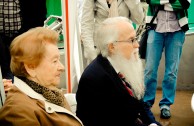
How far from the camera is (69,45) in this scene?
270cm

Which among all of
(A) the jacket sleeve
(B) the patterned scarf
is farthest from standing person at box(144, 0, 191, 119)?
(B) the patterned scarf

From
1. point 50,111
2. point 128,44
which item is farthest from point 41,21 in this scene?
point 50,111

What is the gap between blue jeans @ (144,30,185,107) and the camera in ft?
11.1

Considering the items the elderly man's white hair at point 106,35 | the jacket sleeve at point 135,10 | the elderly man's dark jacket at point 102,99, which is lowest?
the elderly man's dark jacket at point 102,99

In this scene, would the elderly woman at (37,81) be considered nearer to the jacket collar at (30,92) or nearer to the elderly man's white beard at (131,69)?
the jacket collar at (30,92)

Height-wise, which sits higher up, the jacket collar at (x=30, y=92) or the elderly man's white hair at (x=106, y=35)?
the elderly man's white hair at (x=106, y=35)

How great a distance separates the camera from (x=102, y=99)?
202 centimetres

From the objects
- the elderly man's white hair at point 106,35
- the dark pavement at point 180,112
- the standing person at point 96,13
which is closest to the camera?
the elderly man's white hair at point 106,35

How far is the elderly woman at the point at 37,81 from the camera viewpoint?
1405mm

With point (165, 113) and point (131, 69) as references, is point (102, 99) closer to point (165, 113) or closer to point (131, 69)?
point (131, 69)

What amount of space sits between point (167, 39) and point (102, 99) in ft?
5.43

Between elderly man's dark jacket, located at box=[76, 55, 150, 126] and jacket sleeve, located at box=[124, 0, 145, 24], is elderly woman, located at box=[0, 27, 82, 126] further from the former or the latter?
jacket sleeve, located at box=[124, 0, 145, 24]

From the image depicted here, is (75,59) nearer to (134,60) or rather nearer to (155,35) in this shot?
(134,60)

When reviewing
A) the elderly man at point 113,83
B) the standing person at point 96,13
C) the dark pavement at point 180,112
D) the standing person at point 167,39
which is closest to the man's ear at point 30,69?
the elderly man at point 113,83
